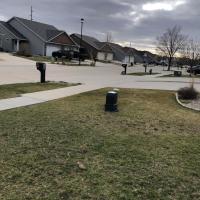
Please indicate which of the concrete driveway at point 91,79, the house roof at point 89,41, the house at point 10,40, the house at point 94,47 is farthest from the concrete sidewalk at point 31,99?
the house roof at point 89,41

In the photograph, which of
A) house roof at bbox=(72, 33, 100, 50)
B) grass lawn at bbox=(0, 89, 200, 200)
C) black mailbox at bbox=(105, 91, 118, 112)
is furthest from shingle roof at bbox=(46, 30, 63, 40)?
grass lawn at bbox=(0, 89, 200, 200)

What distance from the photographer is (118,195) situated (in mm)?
4633

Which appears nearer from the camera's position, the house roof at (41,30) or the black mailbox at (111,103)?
the black mailbox at (111,103)

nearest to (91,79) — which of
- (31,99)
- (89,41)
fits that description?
(31,99)

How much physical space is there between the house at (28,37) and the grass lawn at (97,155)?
175ft

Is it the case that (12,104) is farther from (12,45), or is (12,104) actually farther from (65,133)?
(12,45)

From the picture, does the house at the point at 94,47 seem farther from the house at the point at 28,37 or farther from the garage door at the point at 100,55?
the house at the point at 28,37

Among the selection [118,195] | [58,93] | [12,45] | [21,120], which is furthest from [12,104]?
[12,45]

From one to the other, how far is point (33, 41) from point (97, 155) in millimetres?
59507

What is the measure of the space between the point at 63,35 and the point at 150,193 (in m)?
65.9

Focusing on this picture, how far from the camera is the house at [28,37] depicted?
61969 millimetres

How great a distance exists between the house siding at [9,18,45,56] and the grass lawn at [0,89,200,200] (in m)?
54.1

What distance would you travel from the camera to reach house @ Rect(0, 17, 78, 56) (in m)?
62.0

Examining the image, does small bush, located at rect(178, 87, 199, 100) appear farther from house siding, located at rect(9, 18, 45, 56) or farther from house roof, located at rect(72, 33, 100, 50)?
house roof, located at rect(72, 33, 100, 50)
